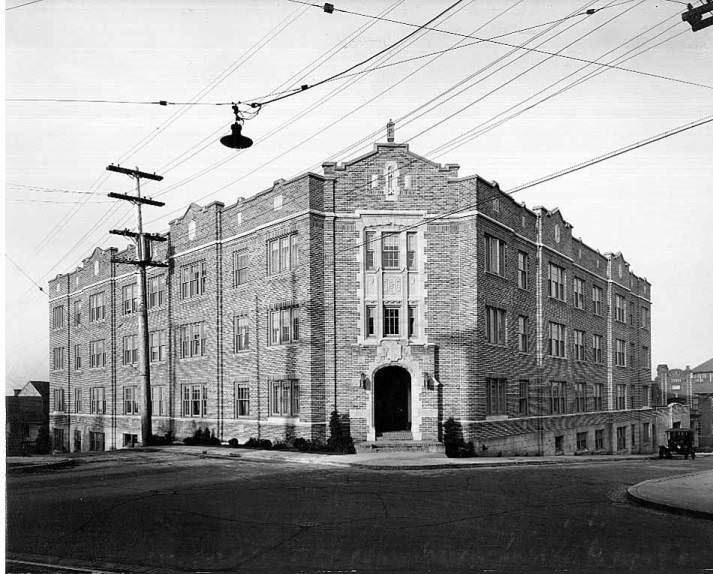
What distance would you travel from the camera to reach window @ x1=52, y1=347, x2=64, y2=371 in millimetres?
49156

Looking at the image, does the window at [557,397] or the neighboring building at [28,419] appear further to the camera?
the neighboring building at [28,419]

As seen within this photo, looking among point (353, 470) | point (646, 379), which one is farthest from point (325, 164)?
point (646, 379)

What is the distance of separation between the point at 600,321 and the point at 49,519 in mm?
38107

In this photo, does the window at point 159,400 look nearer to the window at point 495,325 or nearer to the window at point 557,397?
the window at point 495,325

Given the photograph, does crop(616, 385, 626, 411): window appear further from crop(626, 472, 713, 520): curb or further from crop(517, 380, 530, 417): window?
crop(626, 472, 713, 520): curb

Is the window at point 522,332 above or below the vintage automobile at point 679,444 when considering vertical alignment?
above

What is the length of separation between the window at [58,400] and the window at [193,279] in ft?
60.1

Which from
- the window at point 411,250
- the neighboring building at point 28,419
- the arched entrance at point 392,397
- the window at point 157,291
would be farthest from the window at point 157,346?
the neighboring building at point 28,419

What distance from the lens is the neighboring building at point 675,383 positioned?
58.2m

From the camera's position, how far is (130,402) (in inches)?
1617

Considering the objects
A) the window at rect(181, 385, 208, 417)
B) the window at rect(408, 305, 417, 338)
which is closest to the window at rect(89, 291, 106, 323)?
the window at rect(181, 385, 208, 417)

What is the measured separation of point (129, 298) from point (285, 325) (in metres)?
16.7

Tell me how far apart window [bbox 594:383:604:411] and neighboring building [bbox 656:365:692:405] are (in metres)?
16.4

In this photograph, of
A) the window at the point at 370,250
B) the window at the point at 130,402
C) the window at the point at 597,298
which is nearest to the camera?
the window at the point at 370,250
